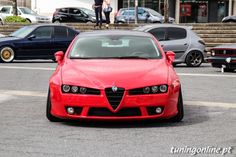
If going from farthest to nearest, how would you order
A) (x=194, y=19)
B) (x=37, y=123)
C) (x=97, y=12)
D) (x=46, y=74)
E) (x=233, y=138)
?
(x=194, y=19) < (x=97, y=12) < (x=46, y=74) < (x=37, y=123) < (x=233, y=138)

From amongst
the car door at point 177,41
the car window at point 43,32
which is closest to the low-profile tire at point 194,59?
the car door at point 177,41

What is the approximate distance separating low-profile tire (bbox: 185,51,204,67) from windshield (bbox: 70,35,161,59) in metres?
10.6

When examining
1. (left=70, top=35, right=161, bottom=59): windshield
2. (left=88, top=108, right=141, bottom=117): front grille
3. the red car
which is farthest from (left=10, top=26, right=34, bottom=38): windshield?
(left=88, top=108, right=141, bottom=117): front grille

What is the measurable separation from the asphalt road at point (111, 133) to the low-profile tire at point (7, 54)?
9792mm

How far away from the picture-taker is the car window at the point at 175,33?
1983 cm

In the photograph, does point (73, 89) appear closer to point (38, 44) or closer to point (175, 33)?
point (175, 33)

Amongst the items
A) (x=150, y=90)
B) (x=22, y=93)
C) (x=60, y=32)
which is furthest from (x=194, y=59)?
(x=150, y=90)

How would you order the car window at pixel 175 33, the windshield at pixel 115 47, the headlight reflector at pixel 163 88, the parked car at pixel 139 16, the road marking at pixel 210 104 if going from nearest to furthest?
the headlight reflector at pixel 163 88 < the windshield at pixel 115 47 < the road marking at pixel 210 104 < the car window at pixel 175 33 < the parked car at pixel 139 16

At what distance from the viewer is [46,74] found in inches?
660

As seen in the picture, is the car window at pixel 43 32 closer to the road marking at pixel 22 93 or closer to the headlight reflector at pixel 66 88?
the road marking at pixel 22 93

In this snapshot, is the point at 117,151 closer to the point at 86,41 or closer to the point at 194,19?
the point at 86,41

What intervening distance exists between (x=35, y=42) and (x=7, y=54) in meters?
1.10

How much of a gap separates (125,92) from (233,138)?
1.51 metres

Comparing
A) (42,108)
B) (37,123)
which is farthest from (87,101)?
(42,108)
